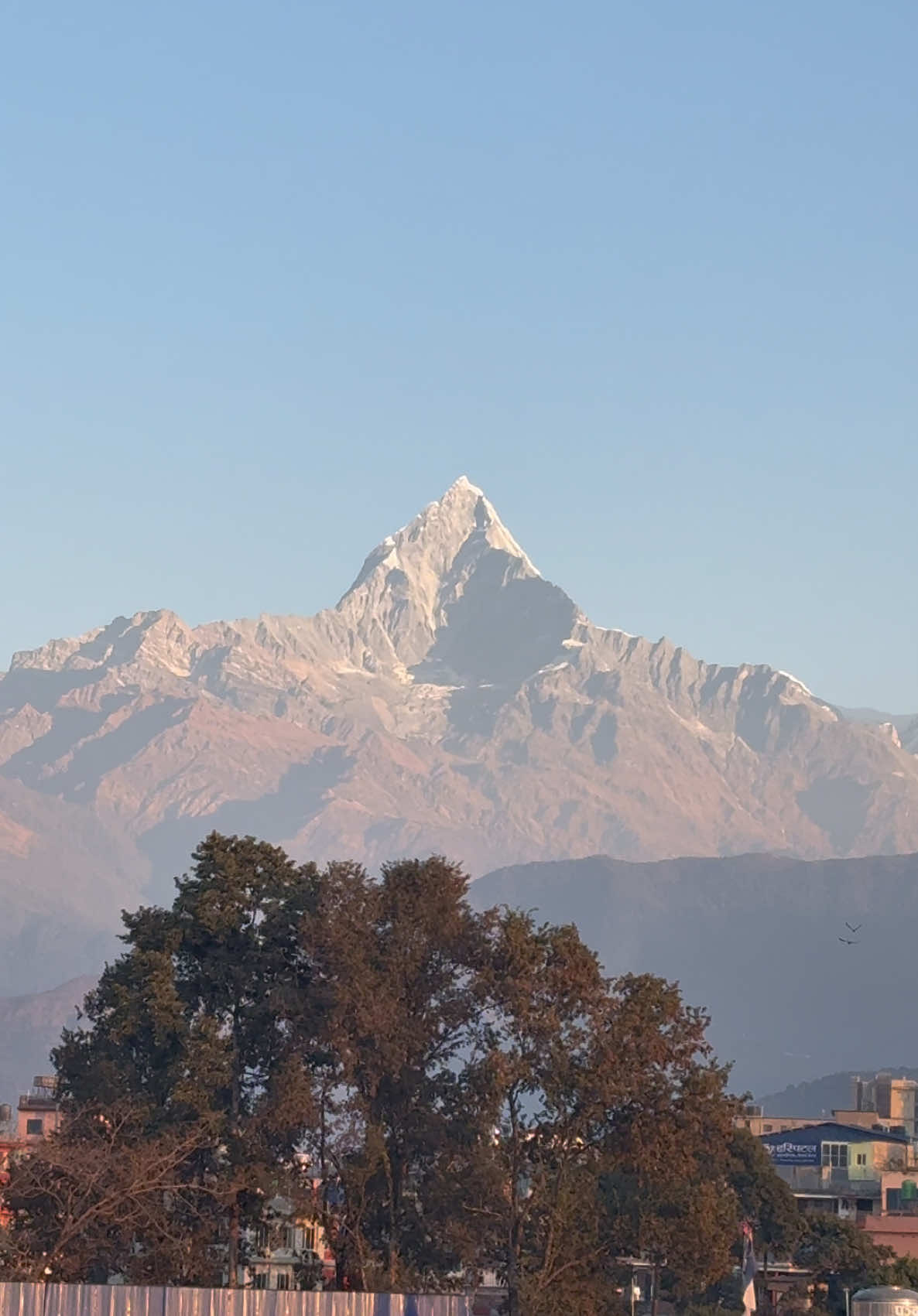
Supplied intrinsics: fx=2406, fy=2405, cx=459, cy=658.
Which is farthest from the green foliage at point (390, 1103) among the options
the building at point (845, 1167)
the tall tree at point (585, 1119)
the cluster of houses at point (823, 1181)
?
the building at point (845, 1167)

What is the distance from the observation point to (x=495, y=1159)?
276 ft

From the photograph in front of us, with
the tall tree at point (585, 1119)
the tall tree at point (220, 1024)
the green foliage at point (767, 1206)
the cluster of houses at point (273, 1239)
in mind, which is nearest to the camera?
the tall tree at point (585, 1119)

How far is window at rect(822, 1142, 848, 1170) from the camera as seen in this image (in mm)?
167875

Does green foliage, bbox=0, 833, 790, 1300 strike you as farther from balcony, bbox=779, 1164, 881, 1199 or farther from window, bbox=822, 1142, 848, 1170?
window, bbox=822, 1142, 848, 1170

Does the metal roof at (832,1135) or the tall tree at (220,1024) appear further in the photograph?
the metal roof at (832,1135)

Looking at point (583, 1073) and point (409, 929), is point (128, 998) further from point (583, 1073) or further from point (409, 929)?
point (583, 1073)

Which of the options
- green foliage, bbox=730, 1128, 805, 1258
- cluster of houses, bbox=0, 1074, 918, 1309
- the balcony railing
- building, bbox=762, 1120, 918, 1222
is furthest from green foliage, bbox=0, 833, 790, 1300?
the balcony railing

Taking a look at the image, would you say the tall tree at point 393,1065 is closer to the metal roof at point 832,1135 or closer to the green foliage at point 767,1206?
the green foliage at point 767,1206

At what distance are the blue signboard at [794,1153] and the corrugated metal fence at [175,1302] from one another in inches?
4118

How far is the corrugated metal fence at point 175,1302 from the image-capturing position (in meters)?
64.7

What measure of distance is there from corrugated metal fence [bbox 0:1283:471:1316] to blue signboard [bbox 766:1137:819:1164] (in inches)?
4118

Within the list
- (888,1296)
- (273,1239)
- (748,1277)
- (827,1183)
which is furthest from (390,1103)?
(827,1183)

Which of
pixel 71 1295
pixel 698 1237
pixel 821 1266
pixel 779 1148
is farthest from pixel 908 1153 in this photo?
pixel 71 1295

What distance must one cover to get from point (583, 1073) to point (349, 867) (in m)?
13.6
